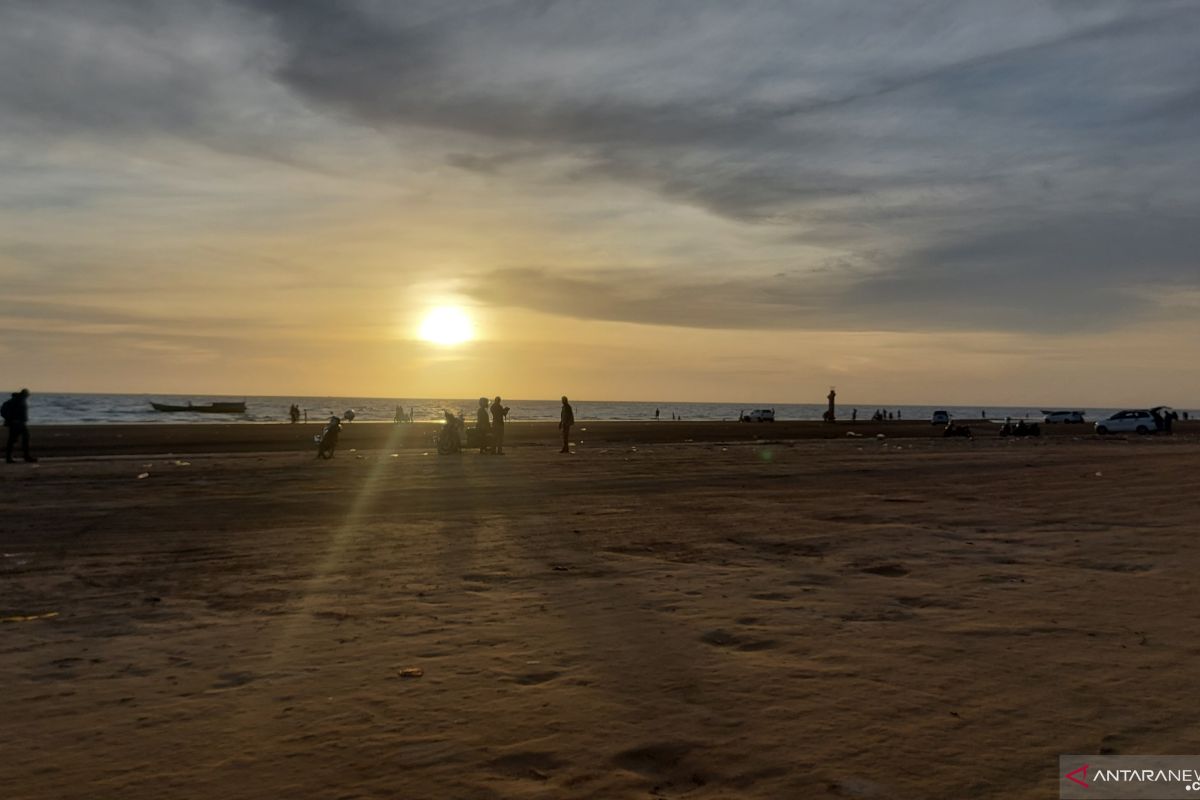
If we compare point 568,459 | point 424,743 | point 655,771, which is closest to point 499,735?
point 424,743

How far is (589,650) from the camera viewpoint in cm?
691

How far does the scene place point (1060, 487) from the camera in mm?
19375

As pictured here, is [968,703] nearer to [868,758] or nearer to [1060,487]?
[868,758]

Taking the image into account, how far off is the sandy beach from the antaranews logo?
109 mm

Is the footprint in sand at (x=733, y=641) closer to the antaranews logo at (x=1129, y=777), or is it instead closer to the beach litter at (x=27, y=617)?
the antaranews logo at (x=1129, y=777)

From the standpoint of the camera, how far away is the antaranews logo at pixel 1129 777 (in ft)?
14.7

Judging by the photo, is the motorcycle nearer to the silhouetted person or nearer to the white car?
the silhouetted person

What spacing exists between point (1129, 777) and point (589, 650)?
366cm

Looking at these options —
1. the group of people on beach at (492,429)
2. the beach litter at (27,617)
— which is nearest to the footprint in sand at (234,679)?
the beach litter at (27,617)

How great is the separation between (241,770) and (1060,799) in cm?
428

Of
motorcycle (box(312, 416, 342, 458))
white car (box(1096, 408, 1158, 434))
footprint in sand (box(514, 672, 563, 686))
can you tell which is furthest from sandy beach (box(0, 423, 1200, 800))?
white car (box(1096, 408, 1158, 434))

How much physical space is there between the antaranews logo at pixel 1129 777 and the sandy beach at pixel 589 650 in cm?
11

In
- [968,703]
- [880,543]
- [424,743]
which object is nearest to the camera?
[424,743]

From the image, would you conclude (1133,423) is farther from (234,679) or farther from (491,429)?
(234,679)
